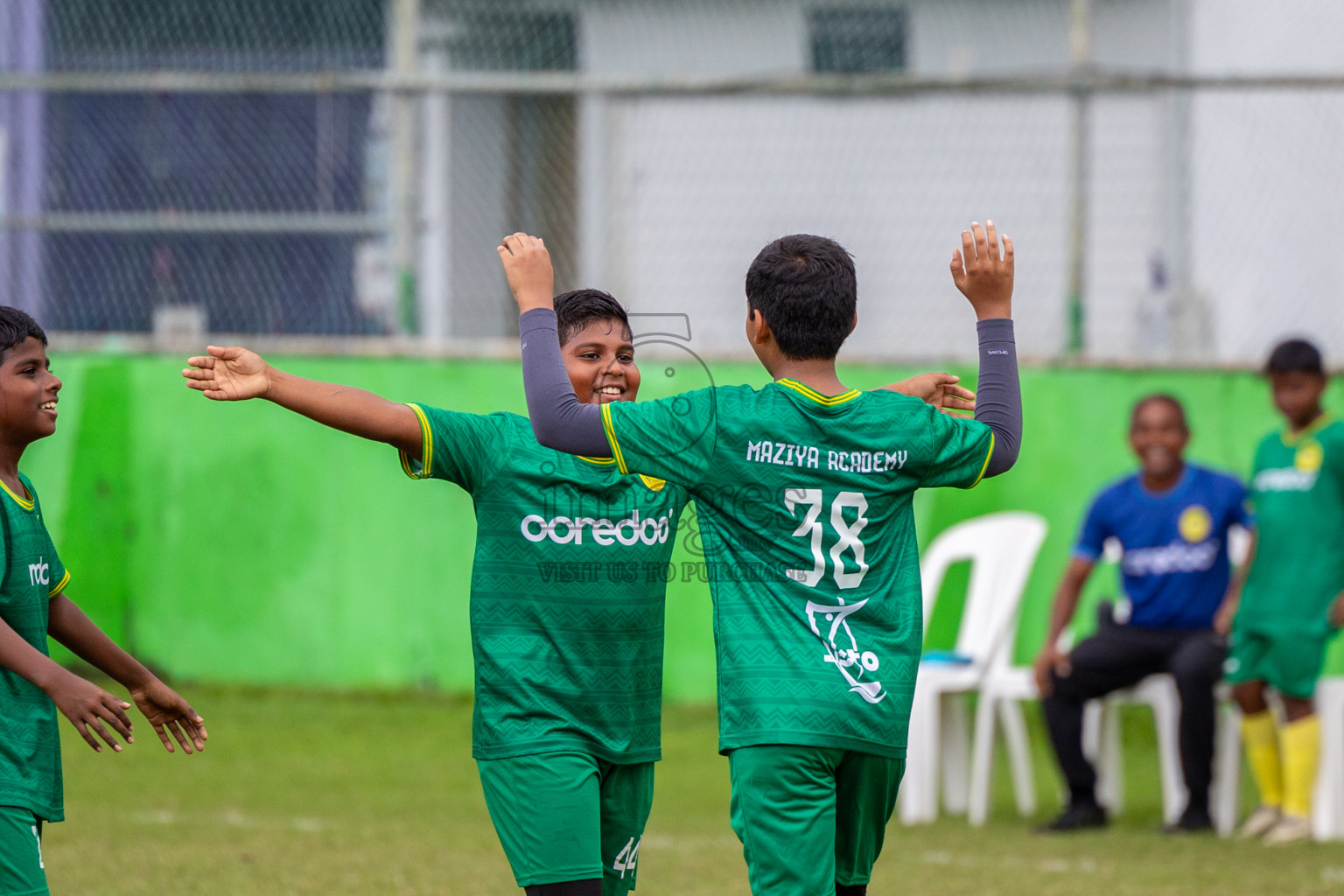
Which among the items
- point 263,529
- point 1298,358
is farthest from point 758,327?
point 263,529

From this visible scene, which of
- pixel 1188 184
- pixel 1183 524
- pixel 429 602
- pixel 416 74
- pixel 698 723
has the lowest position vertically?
pixel 698 723

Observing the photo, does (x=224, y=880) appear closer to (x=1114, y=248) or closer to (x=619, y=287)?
(x=619, y=287)

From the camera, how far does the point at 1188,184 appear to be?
8883 mm

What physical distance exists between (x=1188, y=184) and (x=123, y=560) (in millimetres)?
6360

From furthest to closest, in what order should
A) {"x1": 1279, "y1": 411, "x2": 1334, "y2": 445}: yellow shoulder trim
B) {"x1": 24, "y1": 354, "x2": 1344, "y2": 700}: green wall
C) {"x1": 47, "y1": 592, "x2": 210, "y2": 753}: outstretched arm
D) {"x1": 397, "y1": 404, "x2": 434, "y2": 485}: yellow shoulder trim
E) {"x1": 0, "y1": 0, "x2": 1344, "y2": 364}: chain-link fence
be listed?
{"x1": 24, "y1": 354, "x2": 1344, "y2": 700}: green wall < {"x1": 0, "y1": 0, "x2": 1344, "y2": 364}: chain-link fence < {"x1": 1279, "y1": 411, "x2": 1334, "y2": 445}: yellow shoulder trim < {"x1": 47, "y1": 592, "x2": 210, "y2": 753}: outstretched arm < {"x1": 397, "y1": 404, "x2": 434, "y2": 485}: yellow shoulder trim

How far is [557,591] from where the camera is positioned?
354cm

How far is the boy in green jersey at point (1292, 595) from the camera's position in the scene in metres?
6.64

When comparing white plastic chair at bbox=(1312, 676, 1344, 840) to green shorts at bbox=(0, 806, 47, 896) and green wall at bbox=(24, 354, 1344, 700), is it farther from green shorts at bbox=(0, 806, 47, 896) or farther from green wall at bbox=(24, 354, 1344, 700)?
green shorts at bbox=(0, 806, 47, 896)

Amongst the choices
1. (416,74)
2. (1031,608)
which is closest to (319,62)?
→ (416,74)

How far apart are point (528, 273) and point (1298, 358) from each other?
15.3 ft

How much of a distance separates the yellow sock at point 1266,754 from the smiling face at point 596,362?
167 inches

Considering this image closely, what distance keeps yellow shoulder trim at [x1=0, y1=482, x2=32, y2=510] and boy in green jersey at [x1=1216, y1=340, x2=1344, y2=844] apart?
507 cm

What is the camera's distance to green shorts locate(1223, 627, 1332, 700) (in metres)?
6.63

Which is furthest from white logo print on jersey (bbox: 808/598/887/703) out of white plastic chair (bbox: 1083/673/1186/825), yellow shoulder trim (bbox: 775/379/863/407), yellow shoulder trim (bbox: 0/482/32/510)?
white plastic chair (bbox: 1083/673/1186/825)
